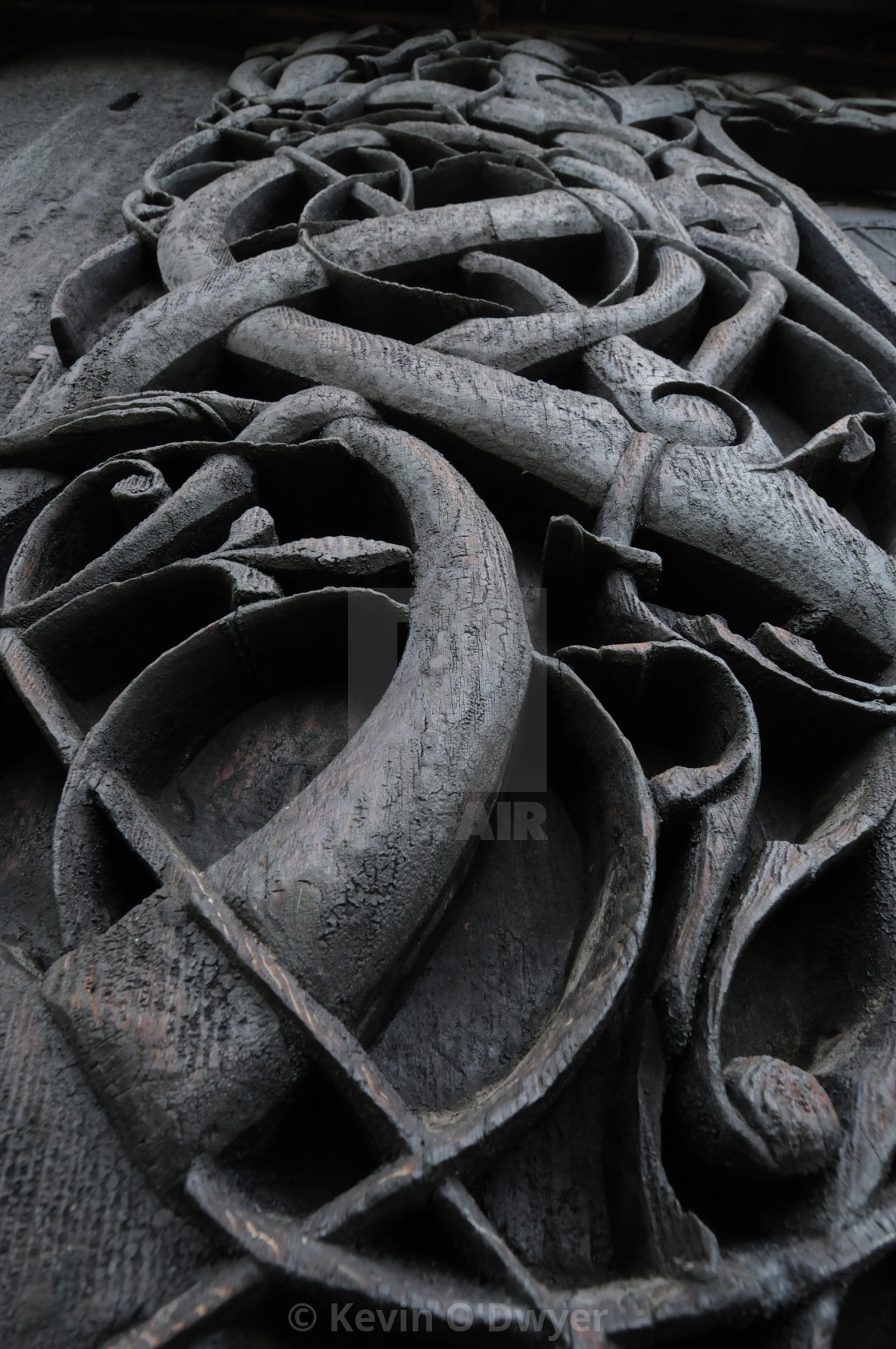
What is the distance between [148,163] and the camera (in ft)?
6.43

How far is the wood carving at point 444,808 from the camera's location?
53cm

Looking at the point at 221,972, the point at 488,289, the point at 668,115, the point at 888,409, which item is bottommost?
the point at 221,972

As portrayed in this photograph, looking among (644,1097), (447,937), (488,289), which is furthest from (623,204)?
(644,1097)

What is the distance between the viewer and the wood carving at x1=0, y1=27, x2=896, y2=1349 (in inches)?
20.7

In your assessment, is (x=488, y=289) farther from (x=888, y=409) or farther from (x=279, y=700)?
(x=279, y=700)

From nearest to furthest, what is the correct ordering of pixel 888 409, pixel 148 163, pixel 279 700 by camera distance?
pixel 279 700, pixel 888 409, pixel 148 163

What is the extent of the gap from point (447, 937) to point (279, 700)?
0.99ft
